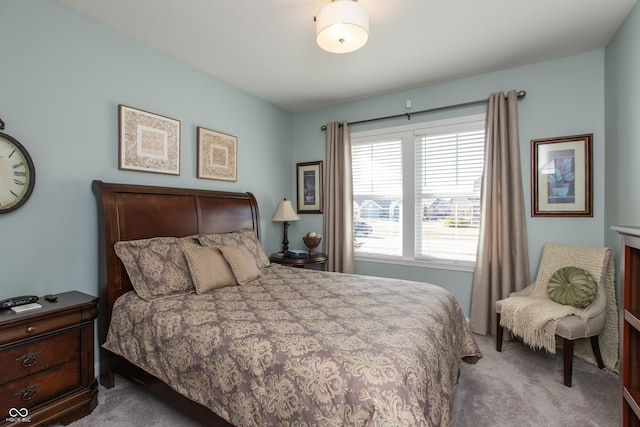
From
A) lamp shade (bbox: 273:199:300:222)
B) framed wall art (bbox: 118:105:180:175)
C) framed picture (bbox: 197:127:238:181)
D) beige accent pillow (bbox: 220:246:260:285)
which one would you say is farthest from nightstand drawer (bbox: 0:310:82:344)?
lamp shade (bbox: 273:199:300:222)

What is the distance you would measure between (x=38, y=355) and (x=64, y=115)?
162 centimetres

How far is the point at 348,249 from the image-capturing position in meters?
3.89

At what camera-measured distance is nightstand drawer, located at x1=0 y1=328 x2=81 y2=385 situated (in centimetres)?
159

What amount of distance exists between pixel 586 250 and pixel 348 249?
2.37 metres

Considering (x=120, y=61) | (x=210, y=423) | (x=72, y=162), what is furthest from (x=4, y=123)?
(x=210, y=423)

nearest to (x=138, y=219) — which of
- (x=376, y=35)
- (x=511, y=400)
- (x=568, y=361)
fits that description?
(x=376, y=35)

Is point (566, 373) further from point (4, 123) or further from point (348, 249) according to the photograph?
point (4, 123)

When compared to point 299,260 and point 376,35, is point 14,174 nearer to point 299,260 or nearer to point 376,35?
point 299,260

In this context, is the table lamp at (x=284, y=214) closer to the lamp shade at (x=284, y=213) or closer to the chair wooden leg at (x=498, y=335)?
the lamp shade at (x=284, y=213)

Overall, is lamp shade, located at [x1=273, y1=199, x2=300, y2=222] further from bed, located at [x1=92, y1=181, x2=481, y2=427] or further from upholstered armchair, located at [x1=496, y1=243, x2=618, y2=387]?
upholstered armchair, located at [x1=496, y1=243, x2=618, y2=387]

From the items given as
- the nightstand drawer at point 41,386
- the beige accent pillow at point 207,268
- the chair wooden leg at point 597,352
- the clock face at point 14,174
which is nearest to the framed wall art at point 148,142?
the clock face at point 14,174

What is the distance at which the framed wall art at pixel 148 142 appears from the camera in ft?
8.11

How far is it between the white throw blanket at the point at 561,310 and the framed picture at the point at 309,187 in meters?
2.55

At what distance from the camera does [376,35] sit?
2.49 metres
